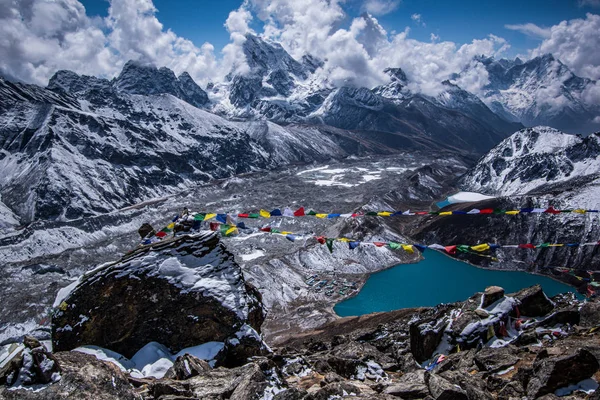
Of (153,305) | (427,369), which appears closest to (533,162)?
(427,369)

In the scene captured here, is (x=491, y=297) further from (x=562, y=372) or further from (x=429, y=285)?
(x=429, y=285)

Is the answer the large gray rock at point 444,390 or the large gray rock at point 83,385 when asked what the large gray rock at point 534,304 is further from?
the large gray rock at point 83,385

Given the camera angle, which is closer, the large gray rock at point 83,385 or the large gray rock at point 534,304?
the large gray rock at point 83,385

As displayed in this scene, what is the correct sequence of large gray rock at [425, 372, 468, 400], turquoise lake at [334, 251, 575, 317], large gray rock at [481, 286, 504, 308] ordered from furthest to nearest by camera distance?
turquoise lake at [334, 251, 575, 317], large gray rock at [481, 286, 504, 308], large gray rock at [425, 372, 468, 400]

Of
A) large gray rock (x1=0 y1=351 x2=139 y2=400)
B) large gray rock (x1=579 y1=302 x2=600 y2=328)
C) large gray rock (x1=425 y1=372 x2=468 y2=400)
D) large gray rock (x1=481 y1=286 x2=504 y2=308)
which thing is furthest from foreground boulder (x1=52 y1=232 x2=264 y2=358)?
large gray rock (x1=579 y1=302 x2=600 y2=328)

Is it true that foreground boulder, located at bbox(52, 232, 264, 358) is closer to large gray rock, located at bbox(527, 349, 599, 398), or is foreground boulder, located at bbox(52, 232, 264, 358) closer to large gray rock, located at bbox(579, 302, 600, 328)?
large gray rock, located at bbox(527, 349, 599, 398)

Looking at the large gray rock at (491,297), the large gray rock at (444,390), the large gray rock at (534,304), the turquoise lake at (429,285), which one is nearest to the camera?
the large gray rock at (444,390)

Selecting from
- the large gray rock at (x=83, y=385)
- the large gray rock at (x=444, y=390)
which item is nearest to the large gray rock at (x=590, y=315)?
the large gray rock at (x=444, y=390)
